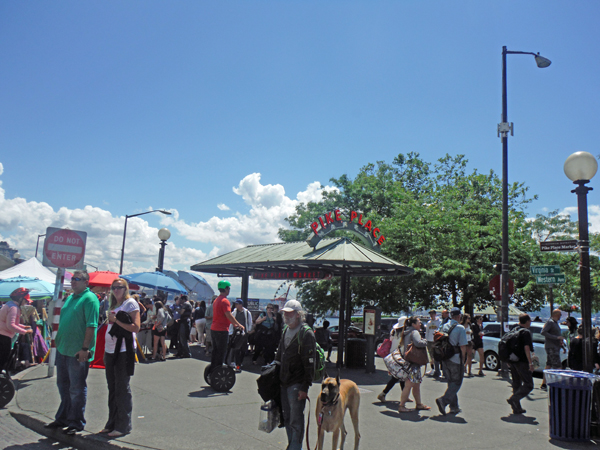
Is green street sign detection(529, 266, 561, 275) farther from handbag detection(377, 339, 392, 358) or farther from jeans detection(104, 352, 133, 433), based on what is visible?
jeans detection(104, 352, 133, 433)

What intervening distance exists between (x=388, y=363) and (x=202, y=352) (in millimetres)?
8790

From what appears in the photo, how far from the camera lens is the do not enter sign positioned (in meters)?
9.52

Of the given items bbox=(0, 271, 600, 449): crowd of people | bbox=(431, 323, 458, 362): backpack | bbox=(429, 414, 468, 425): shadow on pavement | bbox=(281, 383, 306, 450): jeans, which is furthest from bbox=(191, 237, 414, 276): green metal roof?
bbox=(281, 383, 306, 450): jeans

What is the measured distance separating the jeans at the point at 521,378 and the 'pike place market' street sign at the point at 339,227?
6.02m

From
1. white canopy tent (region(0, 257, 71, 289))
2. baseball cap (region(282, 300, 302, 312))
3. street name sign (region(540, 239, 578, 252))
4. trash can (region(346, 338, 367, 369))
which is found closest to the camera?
baseball cap (region(282, 300, 302, 312))

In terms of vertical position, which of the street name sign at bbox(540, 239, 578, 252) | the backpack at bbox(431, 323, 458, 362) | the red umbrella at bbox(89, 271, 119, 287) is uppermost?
the street name sign at bbox(540, 239, 578, 252)

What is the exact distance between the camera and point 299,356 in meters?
4.90

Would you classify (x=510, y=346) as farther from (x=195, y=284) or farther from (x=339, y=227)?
(x=195, y=284)

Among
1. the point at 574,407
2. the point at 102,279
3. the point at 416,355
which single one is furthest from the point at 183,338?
the point at 574,407

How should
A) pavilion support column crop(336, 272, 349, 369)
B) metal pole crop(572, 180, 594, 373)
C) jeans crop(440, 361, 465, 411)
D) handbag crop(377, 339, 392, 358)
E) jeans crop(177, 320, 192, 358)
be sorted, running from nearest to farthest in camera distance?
metal pole crop(572, 180, 594, 373)
jeans crop(440, 361, 465, 411)
handbag crop(377, 339, 392, 358)
pavilion support column crop(336, 272, 349, 369)
jeans crop(177, 320, 192, 358)

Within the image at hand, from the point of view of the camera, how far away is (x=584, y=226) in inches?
288

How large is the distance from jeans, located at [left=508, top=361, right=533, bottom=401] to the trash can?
5201 mm

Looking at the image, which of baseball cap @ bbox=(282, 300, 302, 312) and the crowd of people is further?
baseball cap @ bbox=(282, 300, 302, 312)

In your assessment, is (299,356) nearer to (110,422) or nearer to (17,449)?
(110,422)
